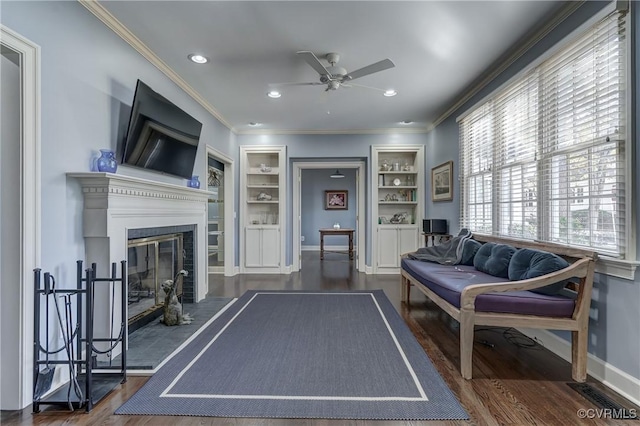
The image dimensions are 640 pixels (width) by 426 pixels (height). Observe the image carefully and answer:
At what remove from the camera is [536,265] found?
2211mm

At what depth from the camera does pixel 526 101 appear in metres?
2.71

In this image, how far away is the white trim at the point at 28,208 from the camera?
5.41ft

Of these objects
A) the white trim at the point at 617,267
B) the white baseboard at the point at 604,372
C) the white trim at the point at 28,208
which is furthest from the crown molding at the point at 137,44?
the white baseboard at the point at 604,372

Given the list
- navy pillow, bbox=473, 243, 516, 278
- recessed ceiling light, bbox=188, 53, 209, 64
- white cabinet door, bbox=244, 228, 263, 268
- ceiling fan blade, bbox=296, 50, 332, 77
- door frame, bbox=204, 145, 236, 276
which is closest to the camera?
ceiling fan blade, bbox=296, 50, 332, 77

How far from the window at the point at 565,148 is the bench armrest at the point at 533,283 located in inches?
7.5

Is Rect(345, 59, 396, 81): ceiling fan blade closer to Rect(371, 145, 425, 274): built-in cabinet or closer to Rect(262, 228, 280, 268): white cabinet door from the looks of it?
Rect(371, 145, 425, 274): built-in cabinet

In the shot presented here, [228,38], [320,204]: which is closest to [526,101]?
[228,38]

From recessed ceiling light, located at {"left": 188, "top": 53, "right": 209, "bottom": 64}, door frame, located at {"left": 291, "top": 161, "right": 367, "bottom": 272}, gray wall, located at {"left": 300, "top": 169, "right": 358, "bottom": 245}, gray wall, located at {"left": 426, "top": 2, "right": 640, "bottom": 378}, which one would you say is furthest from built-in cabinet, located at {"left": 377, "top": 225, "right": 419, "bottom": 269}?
recessed ceiling light, located at {"left": 188, "top": 53, "right": 209, "bottom": 64}

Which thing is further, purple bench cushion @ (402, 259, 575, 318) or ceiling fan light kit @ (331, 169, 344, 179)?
ceiling fan light kit @ (331, 169, 344, 179)

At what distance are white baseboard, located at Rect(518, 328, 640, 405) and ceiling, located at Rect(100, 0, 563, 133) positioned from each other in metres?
2.48

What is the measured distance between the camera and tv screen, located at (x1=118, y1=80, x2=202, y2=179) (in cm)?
242

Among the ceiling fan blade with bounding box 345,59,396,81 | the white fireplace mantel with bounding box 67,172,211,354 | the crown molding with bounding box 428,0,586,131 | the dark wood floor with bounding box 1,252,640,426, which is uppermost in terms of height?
the crown molding with bounding box 428,0,586,131

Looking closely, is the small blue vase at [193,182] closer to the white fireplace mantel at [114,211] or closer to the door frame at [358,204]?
the white fireplace mantel at [114,211]

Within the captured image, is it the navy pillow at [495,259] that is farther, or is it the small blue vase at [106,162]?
the navy pillow at [495,259]
